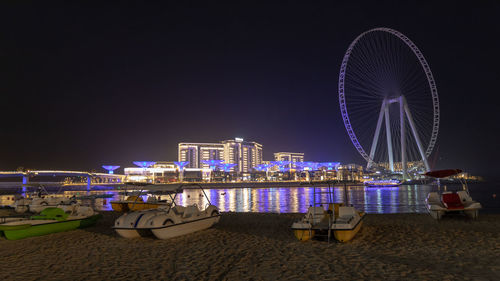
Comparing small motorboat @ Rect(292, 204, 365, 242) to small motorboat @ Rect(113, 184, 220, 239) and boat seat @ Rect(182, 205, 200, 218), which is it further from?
boat seat @ Rect(182, 205, 200, 218)

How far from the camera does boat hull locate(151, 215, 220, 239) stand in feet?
37.3

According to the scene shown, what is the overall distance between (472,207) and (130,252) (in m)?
14.7

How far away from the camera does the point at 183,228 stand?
40.5ft

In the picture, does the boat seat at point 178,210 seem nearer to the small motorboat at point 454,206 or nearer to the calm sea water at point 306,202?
the calm sea water at point 306,202

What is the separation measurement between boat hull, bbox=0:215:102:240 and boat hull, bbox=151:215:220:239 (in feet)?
16.7

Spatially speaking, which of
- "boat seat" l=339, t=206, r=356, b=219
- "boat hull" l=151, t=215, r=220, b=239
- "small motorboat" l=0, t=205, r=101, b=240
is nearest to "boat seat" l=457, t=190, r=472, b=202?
"boat seat" l=339, t=206, r=356, b=219

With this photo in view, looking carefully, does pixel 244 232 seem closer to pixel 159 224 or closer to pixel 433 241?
pixel 159 224

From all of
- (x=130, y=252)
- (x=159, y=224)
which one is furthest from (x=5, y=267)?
(x=159, y=224)

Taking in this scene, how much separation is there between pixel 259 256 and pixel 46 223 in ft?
29.9

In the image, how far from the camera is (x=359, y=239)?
11273 mm

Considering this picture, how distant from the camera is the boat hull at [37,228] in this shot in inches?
474

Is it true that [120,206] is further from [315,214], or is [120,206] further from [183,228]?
[315,214]

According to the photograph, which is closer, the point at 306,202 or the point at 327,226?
the point at 327,226

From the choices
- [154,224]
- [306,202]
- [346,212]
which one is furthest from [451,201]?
[306,202]
